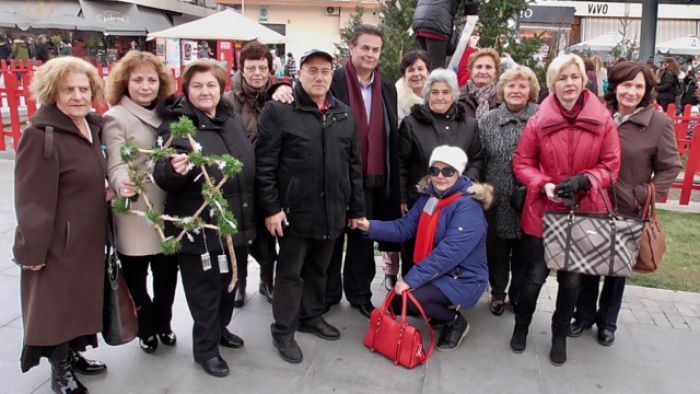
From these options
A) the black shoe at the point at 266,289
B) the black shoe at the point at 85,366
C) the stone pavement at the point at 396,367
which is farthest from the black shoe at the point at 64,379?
the black shoe at the point at 266,289

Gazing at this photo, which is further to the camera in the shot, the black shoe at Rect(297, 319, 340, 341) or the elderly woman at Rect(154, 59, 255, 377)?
the black shoe at Rect(297, 319, 340, 341)

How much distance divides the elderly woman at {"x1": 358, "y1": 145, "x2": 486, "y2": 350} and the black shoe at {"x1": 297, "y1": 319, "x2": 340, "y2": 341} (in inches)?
18.9

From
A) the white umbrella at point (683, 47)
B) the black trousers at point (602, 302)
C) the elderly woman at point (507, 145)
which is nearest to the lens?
the black trousers at point (602, 302)

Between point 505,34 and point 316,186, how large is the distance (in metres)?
4.10

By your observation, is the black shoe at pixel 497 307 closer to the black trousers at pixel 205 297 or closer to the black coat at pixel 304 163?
the black coat at pixel 304 163

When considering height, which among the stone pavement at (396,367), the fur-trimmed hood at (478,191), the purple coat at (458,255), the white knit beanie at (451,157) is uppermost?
the white knit beanie at (451,157)

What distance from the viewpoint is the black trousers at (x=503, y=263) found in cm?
405

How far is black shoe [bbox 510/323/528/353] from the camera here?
3.61m

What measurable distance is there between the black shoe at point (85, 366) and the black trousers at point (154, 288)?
290mm

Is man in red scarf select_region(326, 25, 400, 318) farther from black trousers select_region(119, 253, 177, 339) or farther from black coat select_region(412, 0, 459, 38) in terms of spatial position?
black coat select_region(412, 0, 459, 38)

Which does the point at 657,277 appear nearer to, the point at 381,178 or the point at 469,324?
the point at 469,324

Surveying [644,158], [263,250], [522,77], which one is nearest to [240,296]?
[263,250]

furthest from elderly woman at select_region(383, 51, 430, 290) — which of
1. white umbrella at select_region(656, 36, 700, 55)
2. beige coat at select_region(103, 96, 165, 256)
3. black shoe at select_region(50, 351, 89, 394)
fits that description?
white umbrella at select_region(656, 36, 700, 55)

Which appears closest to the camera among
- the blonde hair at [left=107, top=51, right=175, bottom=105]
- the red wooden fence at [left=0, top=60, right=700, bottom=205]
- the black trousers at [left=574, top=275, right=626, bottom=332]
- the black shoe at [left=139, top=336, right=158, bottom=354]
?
the blonde hair at [left=107, top=51, right=175, bottom=105]
